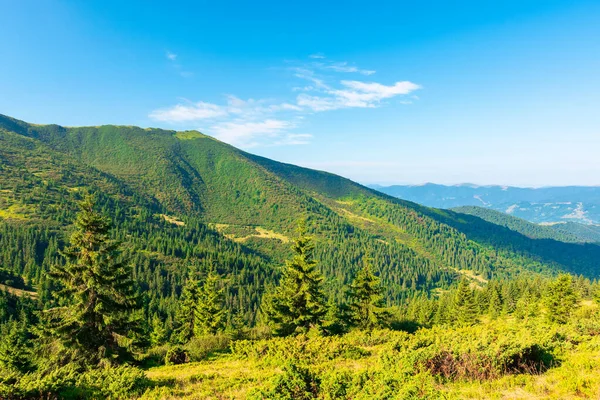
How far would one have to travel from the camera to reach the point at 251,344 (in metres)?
23.5

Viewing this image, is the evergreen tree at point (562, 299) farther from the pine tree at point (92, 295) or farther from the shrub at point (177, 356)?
the pine tree at point (92, 295)

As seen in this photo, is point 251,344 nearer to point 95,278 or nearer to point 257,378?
point 257,378

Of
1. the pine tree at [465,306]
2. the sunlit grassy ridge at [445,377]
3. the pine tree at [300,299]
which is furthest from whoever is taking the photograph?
the pine tree at [465,306]

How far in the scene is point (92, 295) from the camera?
71.5 feet

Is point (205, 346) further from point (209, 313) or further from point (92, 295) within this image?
point (209, 313)

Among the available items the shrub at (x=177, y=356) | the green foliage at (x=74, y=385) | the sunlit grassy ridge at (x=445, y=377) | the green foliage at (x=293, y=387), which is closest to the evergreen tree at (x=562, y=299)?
the sunlit grassy ridge at (x=445, y=377)

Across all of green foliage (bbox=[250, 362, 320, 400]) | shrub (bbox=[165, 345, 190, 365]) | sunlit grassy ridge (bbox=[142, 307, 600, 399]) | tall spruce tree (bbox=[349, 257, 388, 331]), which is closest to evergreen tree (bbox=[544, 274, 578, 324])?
tall spruce tree (bbox=[349, 257, 388, 331])

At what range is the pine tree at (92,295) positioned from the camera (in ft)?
69.9

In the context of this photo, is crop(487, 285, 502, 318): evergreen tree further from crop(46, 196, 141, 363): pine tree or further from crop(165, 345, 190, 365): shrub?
crop(46, 196, 141, 363): pine tree

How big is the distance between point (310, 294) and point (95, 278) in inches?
821

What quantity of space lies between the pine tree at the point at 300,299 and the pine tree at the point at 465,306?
52.7m

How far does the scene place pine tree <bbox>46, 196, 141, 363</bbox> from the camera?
21.3m

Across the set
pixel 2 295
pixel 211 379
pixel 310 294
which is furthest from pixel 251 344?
pixel 2 295

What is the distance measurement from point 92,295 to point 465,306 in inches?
3070
